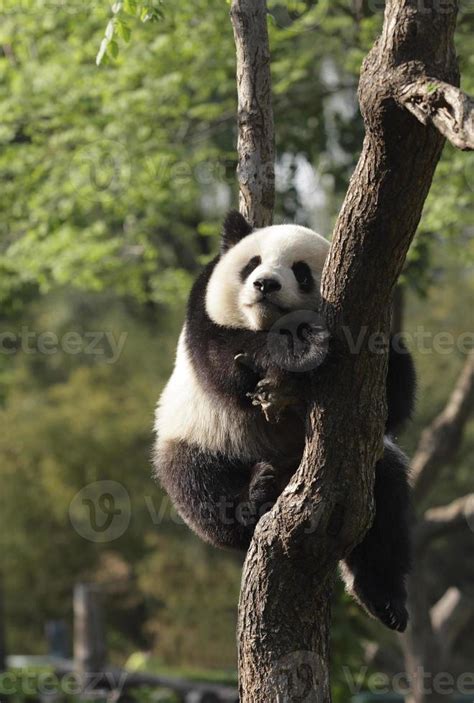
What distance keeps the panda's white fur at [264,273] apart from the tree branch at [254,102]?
41 centimetres

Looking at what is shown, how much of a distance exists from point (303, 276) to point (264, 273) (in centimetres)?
30

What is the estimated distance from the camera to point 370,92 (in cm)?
346

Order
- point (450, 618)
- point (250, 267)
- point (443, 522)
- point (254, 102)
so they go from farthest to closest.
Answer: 1. point (450, 618)
2. point (443, 522)
3. point (254, 102)
4. point (250, 267)

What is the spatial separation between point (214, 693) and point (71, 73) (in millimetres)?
7295

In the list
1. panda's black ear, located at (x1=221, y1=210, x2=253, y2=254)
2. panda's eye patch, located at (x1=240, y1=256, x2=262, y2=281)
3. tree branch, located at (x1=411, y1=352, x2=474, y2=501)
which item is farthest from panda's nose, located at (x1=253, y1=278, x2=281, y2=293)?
tree branch, located at (x1=411, y1=352, x2=474, y2=501)

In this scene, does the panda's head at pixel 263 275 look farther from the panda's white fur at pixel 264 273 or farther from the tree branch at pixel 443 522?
the tree branch at pixel 443 522

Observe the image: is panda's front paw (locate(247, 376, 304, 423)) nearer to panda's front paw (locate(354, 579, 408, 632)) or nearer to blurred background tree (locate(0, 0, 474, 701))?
panda's front paw (locate(354, 579, 408, 632))

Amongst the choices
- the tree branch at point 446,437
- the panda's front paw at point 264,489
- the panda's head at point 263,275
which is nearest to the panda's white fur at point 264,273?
the panda's head at point 263,275

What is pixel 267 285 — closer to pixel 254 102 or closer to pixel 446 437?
pixel 254 102

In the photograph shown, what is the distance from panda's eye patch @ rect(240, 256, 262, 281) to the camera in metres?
4.96

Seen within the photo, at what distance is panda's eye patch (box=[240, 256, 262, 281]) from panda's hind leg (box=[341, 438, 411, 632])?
116 cm

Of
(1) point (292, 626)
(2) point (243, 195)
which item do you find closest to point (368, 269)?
(1) point (292, 626)

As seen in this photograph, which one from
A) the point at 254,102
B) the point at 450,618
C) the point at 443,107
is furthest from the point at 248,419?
the point at 450,618

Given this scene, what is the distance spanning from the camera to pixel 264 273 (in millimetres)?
4637
